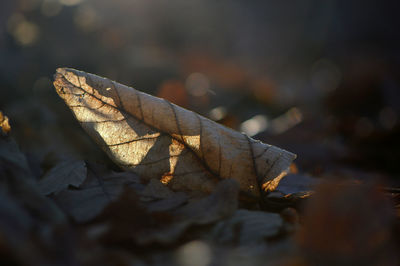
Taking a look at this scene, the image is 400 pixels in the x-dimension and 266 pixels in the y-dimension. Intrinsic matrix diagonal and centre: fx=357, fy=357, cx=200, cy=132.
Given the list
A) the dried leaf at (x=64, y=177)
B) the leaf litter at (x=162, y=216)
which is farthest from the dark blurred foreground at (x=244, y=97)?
the dried leaf at (x=64, y=177)

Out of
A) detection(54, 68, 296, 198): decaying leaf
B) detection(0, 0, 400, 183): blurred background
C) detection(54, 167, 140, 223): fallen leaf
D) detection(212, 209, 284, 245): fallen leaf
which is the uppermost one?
detection(0, 0, 400, 183): blurred background

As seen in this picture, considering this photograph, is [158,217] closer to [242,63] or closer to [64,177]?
[64,177]

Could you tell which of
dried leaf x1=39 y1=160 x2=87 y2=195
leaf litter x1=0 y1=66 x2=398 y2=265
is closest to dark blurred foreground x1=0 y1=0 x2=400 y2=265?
leaf litter x1=0 y1=66 x2=398 y2=265

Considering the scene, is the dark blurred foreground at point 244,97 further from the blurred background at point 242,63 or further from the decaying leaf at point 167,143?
the decaying leaf at point 167,143

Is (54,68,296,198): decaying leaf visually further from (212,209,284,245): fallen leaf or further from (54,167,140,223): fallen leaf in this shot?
(212,209,284,245): fallen leaf

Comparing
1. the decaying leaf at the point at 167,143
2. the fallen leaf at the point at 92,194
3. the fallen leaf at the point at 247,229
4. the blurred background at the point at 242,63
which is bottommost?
the fallen leaf at the point at 247,229

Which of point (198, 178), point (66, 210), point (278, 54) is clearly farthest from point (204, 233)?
point (278, 54)

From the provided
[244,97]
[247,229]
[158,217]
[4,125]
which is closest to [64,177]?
[4,125]
